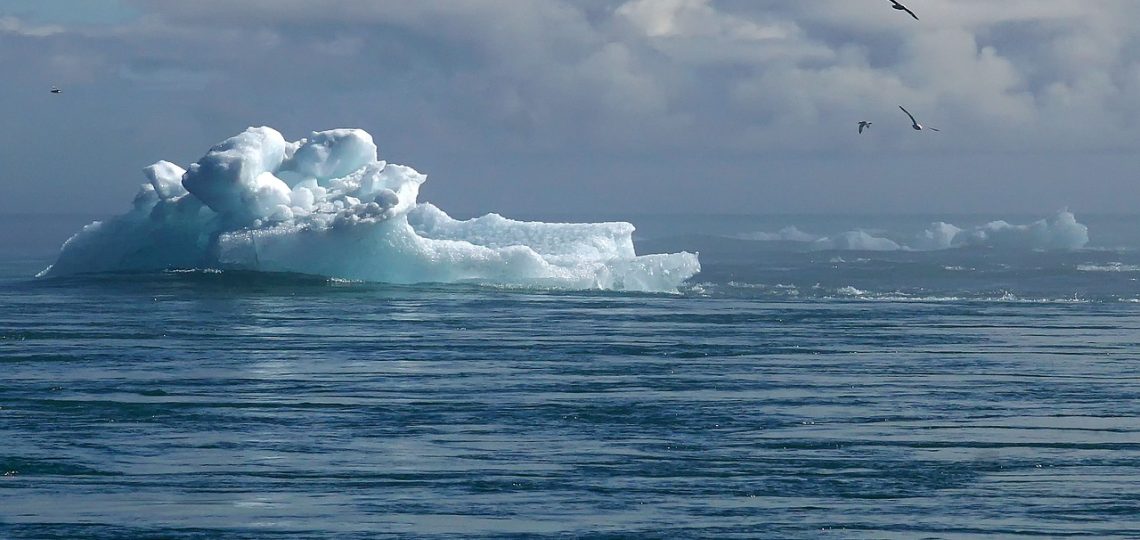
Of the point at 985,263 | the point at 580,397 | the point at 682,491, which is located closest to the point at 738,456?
the point at 682,491

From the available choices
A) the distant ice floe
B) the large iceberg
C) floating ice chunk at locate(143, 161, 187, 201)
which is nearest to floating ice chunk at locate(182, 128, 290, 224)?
the large iceberg

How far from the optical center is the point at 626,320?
36.5 meters

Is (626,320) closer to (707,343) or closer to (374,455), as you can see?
(707,343)

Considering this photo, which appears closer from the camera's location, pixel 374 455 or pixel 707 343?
pixel 374 455

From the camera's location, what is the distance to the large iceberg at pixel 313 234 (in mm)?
42500

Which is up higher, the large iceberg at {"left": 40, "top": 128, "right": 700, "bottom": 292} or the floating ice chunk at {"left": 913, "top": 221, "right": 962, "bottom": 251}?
the floating ice chunk at {"left": 913, "top": 221, "right": 962, "bottom": 251}

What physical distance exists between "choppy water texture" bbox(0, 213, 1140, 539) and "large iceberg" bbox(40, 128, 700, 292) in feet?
11.3

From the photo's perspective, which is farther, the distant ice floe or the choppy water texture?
the distant ice floe

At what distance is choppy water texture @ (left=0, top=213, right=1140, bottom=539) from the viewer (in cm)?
1541

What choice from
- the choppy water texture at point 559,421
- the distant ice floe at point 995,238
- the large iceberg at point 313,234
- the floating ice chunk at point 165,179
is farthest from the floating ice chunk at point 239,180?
the distant ice floe at point 995,238

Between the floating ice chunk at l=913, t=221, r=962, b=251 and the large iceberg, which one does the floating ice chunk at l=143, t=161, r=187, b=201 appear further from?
the floating ice chunk at l=913, t=221, r=962, b=251

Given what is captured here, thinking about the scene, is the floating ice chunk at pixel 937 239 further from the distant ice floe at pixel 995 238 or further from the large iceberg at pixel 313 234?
the large iceberg at pixel 313 234

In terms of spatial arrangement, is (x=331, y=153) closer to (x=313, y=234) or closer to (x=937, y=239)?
(x=313, y=234)

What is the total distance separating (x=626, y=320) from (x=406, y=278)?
10.4 metres
